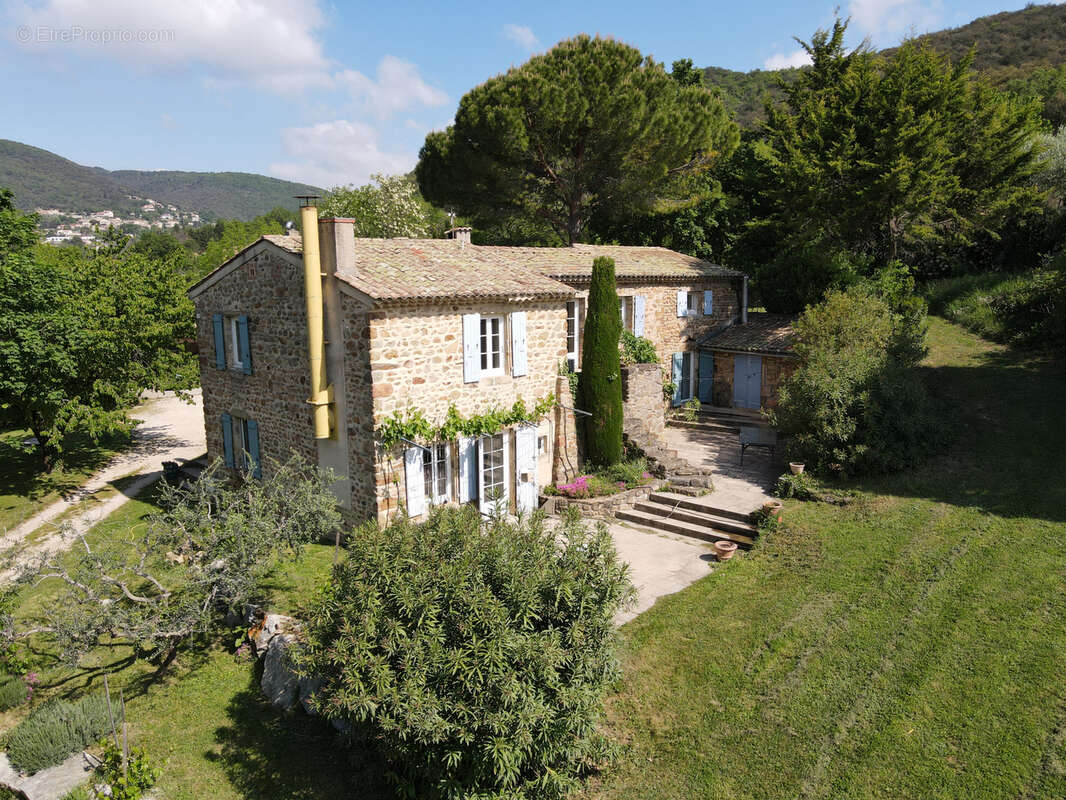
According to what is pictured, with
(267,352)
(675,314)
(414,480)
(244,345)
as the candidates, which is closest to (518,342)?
(414,480)

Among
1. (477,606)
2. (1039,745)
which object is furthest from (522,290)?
(1039,745)

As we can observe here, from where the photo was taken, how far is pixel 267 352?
1526cm

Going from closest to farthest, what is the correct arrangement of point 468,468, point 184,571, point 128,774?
point 128,774 < point 184,571 < point 468,468

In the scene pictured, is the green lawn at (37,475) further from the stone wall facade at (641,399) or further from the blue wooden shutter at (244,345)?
the stone wall facade at (641,399)

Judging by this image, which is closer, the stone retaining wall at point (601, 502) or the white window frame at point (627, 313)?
the stone retaining wall at point (601, 502)

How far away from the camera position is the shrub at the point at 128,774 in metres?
7.62

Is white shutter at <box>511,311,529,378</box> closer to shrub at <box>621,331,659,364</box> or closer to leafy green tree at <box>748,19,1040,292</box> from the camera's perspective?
shrub at <box>621,331,659,364</box>

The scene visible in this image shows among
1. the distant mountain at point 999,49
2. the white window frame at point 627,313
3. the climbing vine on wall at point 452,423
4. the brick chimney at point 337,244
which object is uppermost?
the distant mountain at point 999,49

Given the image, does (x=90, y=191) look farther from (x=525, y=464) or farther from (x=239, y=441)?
(x=525, y=464)

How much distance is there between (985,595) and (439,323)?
10374mm

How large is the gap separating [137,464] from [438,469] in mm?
13795

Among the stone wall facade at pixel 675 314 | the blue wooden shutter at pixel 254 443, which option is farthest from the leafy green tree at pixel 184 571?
the stone wall facade at pixel 675 314

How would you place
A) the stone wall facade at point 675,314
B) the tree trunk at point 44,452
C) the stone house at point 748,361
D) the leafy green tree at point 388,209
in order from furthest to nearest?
the leafy green tree at point 388,209
the stone house at point 748,361
the stone wall facade at point 675,314
the tree trunk at point 44,452

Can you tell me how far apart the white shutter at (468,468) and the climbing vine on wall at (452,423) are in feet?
0.73
